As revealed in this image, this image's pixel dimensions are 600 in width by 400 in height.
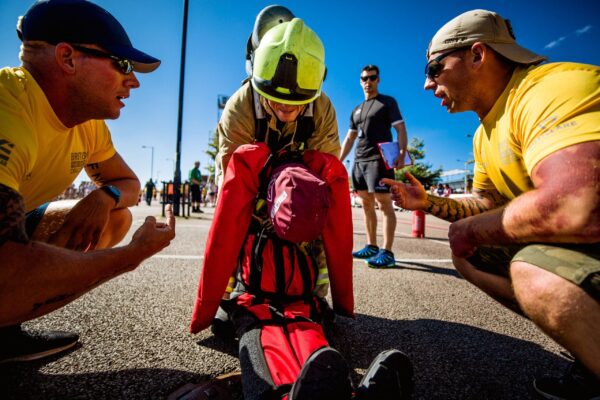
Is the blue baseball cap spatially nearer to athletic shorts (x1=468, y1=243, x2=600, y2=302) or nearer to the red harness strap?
the red harness strap

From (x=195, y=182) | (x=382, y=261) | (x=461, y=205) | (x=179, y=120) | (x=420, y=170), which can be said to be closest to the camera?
(x=461, y=205)

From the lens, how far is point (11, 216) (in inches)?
35.7

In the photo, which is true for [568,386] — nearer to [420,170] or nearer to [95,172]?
[95,172]

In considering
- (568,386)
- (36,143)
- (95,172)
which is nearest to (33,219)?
(95,172)

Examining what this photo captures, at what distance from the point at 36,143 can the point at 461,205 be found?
7.54ft

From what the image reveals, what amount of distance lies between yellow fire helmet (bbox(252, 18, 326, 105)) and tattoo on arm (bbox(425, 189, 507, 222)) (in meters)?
1.09

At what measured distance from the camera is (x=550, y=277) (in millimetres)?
1004

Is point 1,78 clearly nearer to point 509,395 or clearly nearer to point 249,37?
point 249,37

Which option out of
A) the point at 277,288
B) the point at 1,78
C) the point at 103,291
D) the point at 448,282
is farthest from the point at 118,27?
the point at 448,282

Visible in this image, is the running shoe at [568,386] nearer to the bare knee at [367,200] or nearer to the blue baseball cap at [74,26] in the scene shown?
the blue baseball cap at [74,26]

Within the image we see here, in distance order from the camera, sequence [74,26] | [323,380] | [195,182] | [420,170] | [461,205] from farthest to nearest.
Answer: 1. [420,170]
2. [195,182]
3. [461,205]
4. [74,26]
5. [323,380]

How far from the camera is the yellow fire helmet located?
1782 millimetres

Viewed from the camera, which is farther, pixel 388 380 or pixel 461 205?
pixel 461 205

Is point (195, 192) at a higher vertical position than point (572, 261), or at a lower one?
higher
